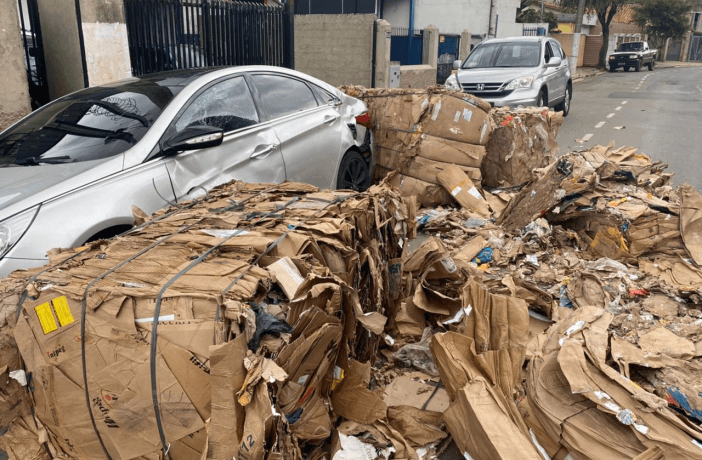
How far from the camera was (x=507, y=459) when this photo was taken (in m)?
2.45

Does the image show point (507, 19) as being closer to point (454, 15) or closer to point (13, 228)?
point (454, 15)

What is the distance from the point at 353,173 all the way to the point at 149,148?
8.60 ft

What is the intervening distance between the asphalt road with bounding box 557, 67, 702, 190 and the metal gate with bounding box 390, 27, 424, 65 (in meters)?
5.51

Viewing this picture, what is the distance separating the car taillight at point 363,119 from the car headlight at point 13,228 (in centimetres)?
376

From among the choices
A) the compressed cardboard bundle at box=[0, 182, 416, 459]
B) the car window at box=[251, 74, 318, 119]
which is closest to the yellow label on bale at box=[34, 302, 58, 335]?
the compressed cardboard bundle at box=[0, 182, 416, 459]

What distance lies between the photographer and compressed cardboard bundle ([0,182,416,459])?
85.3 inches

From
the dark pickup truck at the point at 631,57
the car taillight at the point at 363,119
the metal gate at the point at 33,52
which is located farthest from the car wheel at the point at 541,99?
the dark pickup truck at the point at 631,57

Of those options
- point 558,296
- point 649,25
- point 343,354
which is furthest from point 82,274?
point 649,25

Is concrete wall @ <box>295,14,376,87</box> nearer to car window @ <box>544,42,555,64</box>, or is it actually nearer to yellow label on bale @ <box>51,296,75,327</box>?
car window @ <box>544,42,555,64</box>

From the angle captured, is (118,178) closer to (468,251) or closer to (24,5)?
(468,251)

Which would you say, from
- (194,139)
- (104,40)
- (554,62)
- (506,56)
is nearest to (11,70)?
(104,40)

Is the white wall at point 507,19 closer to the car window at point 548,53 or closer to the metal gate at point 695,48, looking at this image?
the car window at point 548,53

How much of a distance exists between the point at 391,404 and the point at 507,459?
0.84m

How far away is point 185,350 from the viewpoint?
223 centimetres
